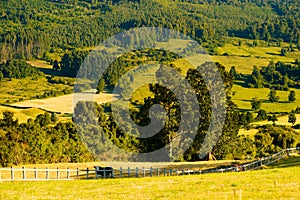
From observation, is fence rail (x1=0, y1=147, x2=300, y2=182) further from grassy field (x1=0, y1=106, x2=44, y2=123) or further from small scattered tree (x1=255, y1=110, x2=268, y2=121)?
grassy field (x1=0, y1=106, x2=44, y2=123)

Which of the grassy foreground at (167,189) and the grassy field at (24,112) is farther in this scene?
the grassy field at (24,112)

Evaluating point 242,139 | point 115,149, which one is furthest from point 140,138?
point 242,139

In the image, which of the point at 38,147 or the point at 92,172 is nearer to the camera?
the point at 92,172

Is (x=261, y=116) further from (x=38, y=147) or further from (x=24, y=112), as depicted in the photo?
(x=38, y=147)

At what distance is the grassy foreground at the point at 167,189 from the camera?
27.6 metres

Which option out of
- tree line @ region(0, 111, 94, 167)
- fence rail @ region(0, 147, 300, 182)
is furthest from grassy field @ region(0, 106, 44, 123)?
fence rail @ region(0, 147, 300, 182)

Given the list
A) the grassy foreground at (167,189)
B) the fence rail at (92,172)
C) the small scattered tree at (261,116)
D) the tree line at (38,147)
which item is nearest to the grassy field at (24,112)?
the small scattered tree at (261,116)

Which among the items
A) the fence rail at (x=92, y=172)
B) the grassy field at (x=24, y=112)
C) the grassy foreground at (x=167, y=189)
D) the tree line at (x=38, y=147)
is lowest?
the grassy field at (x=24, y=112)

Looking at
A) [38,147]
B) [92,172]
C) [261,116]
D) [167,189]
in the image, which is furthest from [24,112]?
[167,189]

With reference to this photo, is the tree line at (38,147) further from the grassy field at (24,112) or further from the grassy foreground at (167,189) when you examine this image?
the grassy field at (24,112)

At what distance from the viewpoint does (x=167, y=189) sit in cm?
3089

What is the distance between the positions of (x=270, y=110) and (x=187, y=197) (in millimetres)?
172335

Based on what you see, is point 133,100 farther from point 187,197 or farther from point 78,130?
point 187,197

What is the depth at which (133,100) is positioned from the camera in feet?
635
